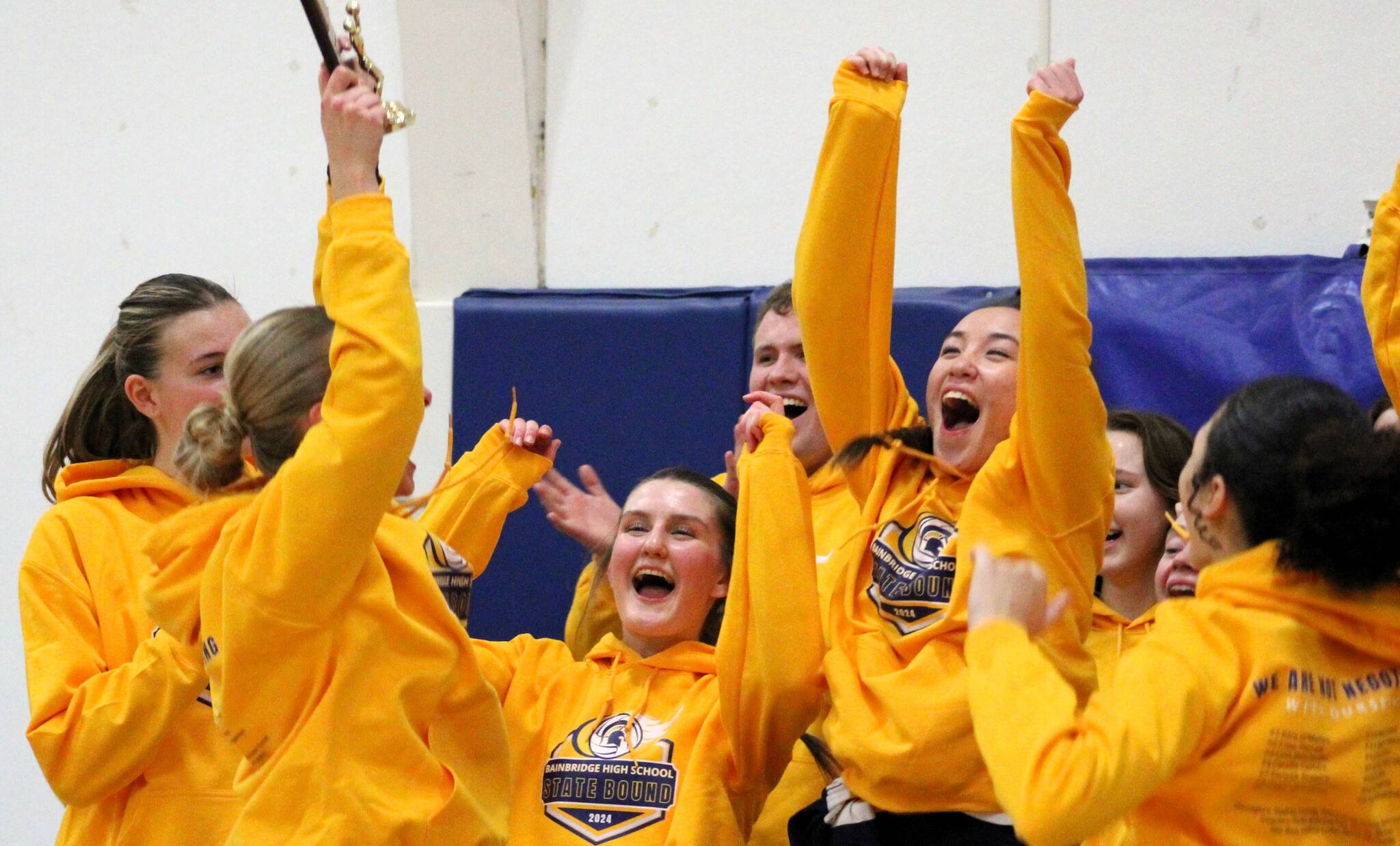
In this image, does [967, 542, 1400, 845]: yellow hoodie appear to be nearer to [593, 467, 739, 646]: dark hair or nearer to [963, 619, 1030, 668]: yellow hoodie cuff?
[963, 619, 1030, 668]: yellow hoodie cuff

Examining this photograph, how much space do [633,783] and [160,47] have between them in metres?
2.80

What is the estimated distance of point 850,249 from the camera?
6.45 feet

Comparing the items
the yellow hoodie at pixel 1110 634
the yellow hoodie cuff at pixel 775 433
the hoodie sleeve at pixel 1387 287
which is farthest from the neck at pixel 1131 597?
the yellow hoodie cuff at pixel 775 433

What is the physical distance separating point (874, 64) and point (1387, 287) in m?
0.73

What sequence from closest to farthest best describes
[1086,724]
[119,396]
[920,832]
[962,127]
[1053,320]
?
1. [1086,724]
2. [1053,320]
3. [920,832]
4. [119,396]
5. [962,127]

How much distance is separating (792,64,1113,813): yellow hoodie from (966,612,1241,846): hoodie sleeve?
372 millimetres

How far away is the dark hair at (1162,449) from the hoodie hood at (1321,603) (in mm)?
863

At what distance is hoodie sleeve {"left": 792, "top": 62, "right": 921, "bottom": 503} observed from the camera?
76.5 inches

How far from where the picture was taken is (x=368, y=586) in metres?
1.54

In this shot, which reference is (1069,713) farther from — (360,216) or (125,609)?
(125,609)

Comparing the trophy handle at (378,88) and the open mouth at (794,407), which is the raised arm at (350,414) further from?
the open mouth at (794,407)

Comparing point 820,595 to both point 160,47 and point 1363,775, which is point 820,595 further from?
point 160,47

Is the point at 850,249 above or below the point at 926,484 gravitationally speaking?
above

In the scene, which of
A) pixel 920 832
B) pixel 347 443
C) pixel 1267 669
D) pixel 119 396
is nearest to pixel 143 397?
pixel 119 396
